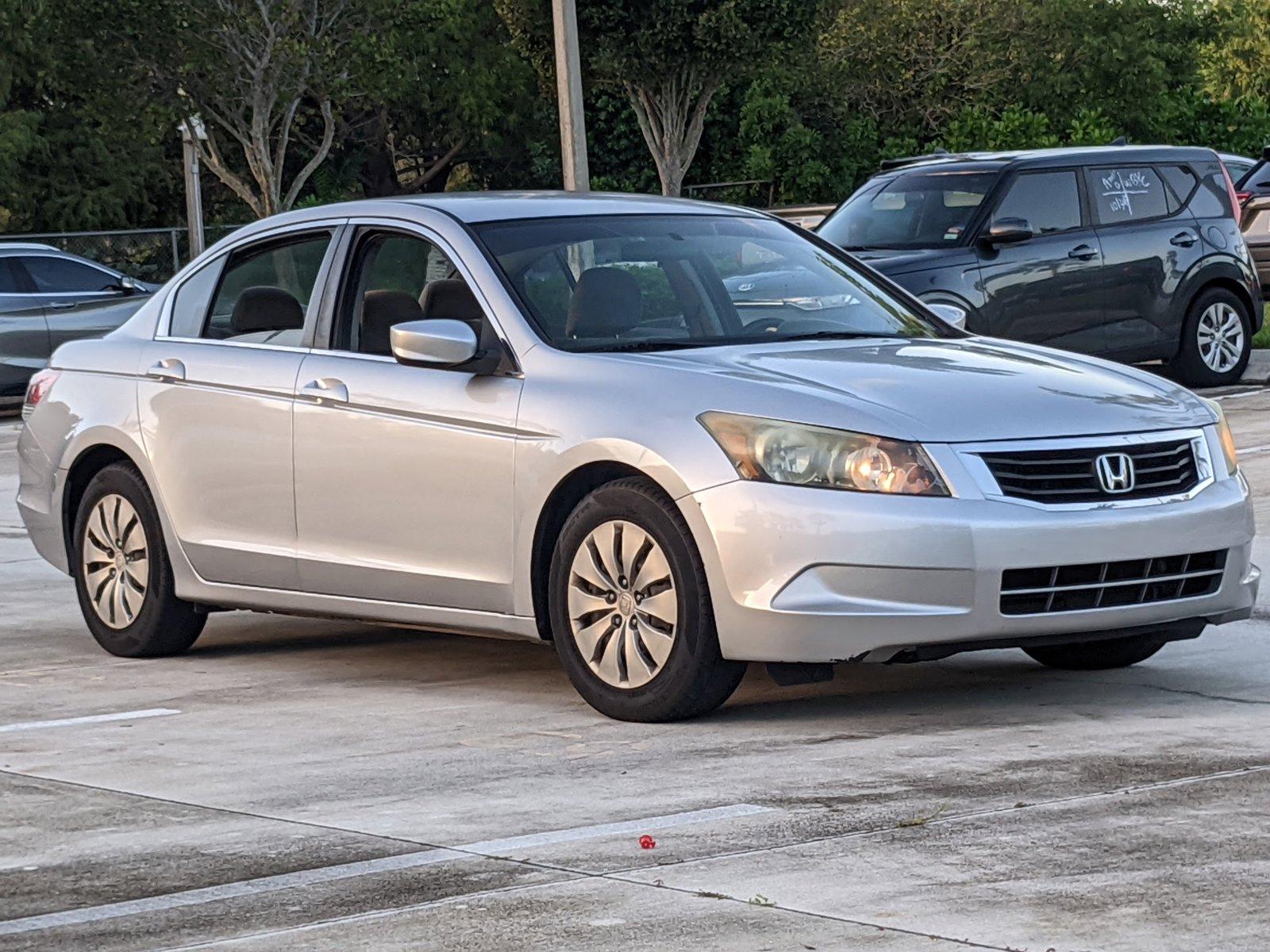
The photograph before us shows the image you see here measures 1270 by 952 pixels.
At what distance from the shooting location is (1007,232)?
16328 mm

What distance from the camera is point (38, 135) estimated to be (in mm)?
→ 42469

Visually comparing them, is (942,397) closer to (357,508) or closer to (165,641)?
(357,508)

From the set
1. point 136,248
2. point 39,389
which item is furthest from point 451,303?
point 136,248

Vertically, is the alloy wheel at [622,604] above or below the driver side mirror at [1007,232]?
below

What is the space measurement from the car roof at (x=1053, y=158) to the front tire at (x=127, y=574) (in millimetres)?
9716

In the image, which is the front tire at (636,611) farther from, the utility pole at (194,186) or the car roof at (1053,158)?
the utility pole at (194,186)

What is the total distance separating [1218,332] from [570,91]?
25.6 feet

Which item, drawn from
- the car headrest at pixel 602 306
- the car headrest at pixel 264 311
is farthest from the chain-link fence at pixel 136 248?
the car headrest at pixel 602 306

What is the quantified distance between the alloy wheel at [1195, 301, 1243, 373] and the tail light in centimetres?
1060

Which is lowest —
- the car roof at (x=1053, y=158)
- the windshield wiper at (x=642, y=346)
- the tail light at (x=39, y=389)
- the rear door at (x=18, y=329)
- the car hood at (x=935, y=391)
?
the rear door at (x=18, y=329)

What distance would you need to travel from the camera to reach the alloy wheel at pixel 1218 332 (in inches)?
703

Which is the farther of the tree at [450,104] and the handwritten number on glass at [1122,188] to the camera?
the tree at [450,104]

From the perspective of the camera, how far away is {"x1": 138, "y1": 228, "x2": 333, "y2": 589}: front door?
26.6 feet

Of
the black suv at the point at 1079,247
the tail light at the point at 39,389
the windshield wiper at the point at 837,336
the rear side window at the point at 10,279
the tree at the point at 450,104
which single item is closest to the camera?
the windshield wiper at the point at 837,336
